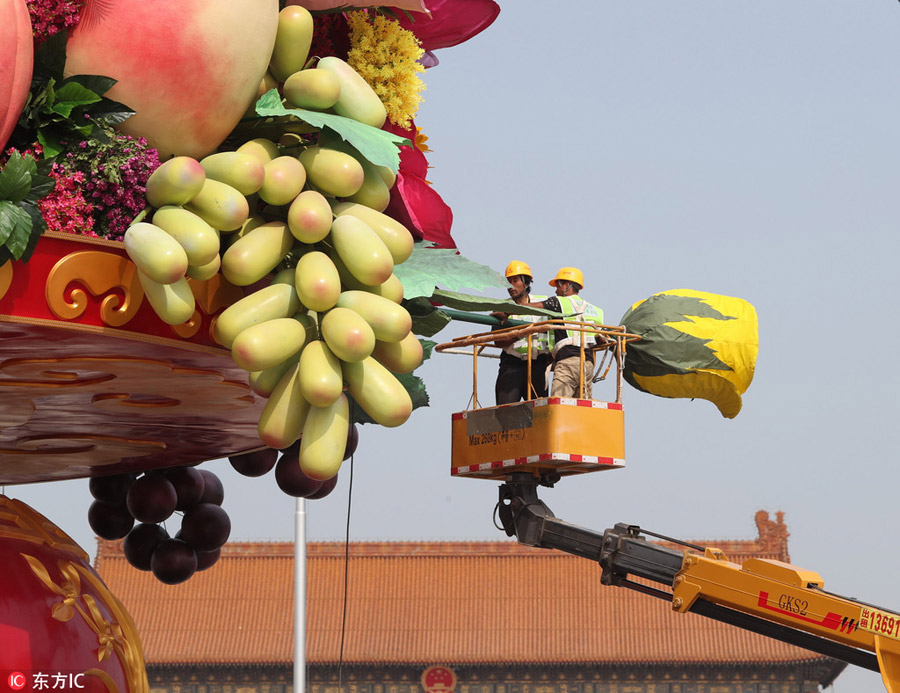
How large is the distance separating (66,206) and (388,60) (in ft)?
5.16

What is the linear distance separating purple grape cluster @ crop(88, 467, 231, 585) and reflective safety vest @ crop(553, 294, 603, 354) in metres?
2.71

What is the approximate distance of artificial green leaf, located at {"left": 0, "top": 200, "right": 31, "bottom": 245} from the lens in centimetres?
413

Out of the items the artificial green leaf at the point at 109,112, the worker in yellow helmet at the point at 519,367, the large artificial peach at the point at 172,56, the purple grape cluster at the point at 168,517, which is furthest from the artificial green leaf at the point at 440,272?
the worker in yellow helmet at the point at 519,367

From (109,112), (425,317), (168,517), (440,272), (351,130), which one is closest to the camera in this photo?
(109,112)

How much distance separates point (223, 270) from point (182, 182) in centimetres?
35

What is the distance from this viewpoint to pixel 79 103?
4.39 m

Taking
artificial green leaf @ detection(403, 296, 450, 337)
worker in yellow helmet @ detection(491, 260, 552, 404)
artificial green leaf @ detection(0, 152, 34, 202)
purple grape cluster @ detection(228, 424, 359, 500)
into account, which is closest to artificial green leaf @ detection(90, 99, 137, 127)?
artificial green leaf @ detection(0, 152, 34, 202)

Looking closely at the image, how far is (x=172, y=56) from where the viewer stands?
4.49 m

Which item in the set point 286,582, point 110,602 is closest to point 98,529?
point 110,602

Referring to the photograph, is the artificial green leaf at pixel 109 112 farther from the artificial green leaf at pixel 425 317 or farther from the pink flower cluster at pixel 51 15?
the artificial green leaf at pixel 425 317

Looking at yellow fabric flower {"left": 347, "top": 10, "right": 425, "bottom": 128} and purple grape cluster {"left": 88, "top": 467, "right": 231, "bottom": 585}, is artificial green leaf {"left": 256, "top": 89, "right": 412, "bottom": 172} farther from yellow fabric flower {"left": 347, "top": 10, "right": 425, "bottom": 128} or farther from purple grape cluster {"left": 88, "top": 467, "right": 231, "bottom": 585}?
purple grape cluster {"left": 88, "top": 467, "right": 231, "bottom": 585}

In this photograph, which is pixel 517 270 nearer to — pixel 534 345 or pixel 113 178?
pixel 534 345

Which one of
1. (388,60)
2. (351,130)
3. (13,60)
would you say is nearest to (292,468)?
(388,60)

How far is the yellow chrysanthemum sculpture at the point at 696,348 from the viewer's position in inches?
340
